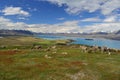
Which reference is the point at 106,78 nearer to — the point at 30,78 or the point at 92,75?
the point at 92,75

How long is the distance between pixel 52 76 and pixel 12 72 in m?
9.70

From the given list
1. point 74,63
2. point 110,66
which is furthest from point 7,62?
point 110,66

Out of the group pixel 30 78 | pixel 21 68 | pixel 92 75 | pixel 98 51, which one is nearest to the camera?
pixel 30 78

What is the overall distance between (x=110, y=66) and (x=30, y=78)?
23006mm

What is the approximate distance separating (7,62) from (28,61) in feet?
19.4

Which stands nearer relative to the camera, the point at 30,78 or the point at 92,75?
the point at 30,78

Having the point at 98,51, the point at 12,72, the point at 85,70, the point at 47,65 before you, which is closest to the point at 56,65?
the point at 47,65

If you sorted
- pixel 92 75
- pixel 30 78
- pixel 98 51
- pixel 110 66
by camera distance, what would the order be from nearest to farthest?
pixel 30 78 < pixel 92 75 < pixel 110 66 < pixel 98 51

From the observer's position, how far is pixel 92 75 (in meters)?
52.3

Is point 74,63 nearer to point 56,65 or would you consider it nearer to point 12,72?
point 56,65

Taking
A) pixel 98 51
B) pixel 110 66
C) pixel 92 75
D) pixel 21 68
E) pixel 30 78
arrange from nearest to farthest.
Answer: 1. pixel 30 78
2. pixel 92 75
3. pixel 21 68
4. pixel 110 66
5. pixel 98 51

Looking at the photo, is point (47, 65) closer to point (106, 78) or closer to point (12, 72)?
point (12, 72)

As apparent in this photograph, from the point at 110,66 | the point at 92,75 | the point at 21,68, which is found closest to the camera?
the point at 92,75

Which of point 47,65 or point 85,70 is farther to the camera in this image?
point 47,65
